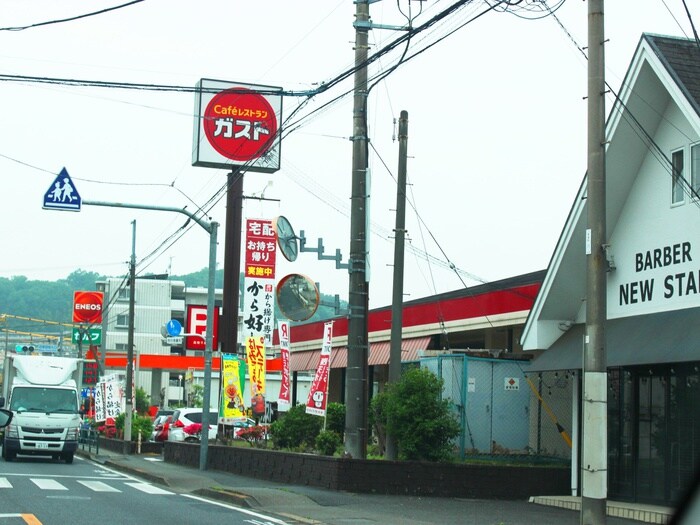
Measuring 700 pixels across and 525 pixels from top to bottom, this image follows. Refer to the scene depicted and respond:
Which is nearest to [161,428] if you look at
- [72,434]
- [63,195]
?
[72,434]

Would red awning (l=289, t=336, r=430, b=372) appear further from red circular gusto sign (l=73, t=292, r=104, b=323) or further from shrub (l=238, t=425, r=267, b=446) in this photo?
red circular gusto sign (l=73, t=292, r=104, b=323)

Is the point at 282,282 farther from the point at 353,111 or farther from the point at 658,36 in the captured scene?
the point at 658,36

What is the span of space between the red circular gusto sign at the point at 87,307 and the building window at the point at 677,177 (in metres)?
Result: 54.8

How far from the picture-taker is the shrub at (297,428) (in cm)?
2450

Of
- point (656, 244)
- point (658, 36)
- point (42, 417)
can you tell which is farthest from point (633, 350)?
point (42, 417)

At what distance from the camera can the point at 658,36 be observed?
1725 cm

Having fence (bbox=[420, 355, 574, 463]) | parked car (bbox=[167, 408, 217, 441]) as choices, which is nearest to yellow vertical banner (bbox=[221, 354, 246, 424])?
fence (bbox=[420, 355, 574, 463])

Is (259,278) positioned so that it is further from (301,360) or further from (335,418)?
(301,360)

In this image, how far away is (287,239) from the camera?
2008 cm

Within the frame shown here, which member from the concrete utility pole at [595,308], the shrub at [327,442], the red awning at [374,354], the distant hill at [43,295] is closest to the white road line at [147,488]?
the shrub at [327,442]

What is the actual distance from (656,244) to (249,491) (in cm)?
874

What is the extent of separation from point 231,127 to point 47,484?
656 inches

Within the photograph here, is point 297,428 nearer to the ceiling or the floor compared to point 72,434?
nearer to the ceiling

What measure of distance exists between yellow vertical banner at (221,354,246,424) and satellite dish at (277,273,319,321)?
735cm
